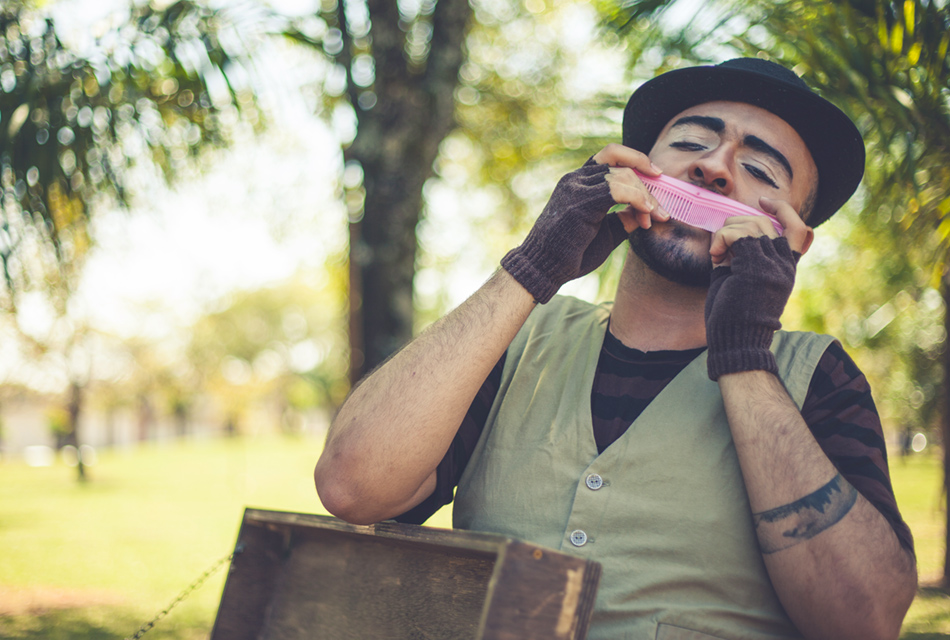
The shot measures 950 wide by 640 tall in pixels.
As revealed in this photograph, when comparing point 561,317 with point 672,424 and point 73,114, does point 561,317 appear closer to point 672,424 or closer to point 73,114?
point 672,424

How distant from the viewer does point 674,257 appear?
1889 millimetres

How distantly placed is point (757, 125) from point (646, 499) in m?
1.12

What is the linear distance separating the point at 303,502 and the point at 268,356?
40304mm

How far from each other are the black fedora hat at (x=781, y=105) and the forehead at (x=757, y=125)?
0.06ft

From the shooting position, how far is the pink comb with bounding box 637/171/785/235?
184 centimetres

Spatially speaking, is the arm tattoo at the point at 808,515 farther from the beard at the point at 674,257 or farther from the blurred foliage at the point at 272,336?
the blurred foliage at the point at 272,336

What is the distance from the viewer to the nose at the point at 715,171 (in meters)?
1.88

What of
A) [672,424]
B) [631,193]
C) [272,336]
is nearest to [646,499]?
[672,424]

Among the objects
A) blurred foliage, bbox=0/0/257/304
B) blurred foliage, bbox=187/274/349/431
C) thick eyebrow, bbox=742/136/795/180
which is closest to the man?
thick eyebrow, bbox=742/136/795/180

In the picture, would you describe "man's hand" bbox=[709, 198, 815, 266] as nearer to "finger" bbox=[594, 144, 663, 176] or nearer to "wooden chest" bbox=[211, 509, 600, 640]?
"finger" bbox=[594, 144, 663, 176]

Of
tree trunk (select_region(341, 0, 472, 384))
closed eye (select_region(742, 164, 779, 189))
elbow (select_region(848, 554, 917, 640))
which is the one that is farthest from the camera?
tree trunk (select_region(341, 0, 472, 384))

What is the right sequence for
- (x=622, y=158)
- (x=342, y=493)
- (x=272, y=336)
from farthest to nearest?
(x=272, y=336)
(x=622, y=158)
(x=342, y=493)

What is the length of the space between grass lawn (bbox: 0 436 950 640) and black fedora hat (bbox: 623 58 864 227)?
3377 mm

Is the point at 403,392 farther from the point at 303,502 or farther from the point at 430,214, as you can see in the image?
the point at 303,502
